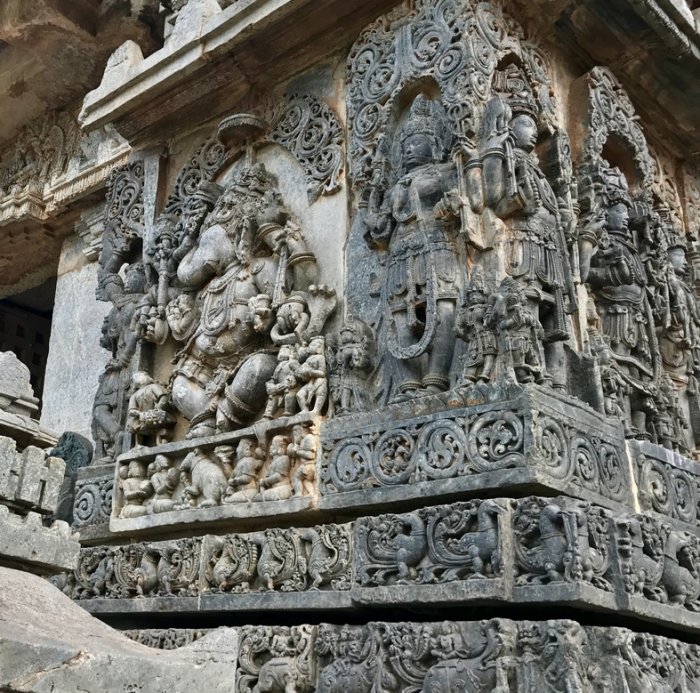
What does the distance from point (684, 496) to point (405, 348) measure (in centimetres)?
178

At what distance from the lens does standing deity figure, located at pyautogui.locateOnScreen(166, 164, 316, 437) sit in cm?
557

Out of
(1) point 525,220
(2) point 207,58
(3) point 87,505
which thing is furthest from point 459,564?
(2) point 207,58

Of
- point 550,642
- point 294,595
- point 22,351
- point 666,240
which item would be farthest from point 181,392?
point 22,351

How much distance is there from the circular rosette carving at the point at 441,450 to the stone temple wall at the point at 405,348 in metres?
0.02

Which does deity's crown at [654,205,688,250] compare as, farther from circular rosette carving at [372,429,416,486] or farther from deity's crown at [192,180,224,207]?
deity's crown at [192,180,224,207]

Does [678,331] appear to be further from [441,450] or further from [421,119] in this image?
[441,450]

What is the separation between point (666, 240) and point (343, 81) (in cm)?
256

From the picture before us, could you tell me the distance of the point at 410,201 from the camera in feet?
16.8

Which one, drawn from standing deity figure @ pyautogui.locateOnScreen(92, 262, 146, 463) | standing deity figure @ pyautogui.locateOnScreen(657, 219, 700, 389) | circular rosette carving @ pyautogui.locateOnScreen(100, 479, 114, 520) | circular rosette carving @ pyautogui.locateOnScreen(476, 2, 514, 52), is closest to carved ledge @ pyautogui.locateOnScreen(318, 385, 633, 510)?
standing deity figure @ pyautogui.locateOnScreen(657, 219, 700, 389)

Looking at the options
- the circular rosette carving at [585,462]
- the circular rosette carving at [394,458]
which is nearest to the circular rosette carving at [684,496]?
the circular rosette carving at [585,462]

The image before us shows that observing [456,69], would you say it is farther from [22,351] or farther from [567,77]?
[22,351]

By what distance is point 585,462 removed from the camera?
4.41m

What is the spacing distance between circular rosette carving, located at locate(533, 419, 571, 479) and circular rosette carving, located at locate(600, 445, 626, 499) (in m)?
0.33

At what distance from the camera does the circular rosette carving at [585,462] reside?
4.34 meters
